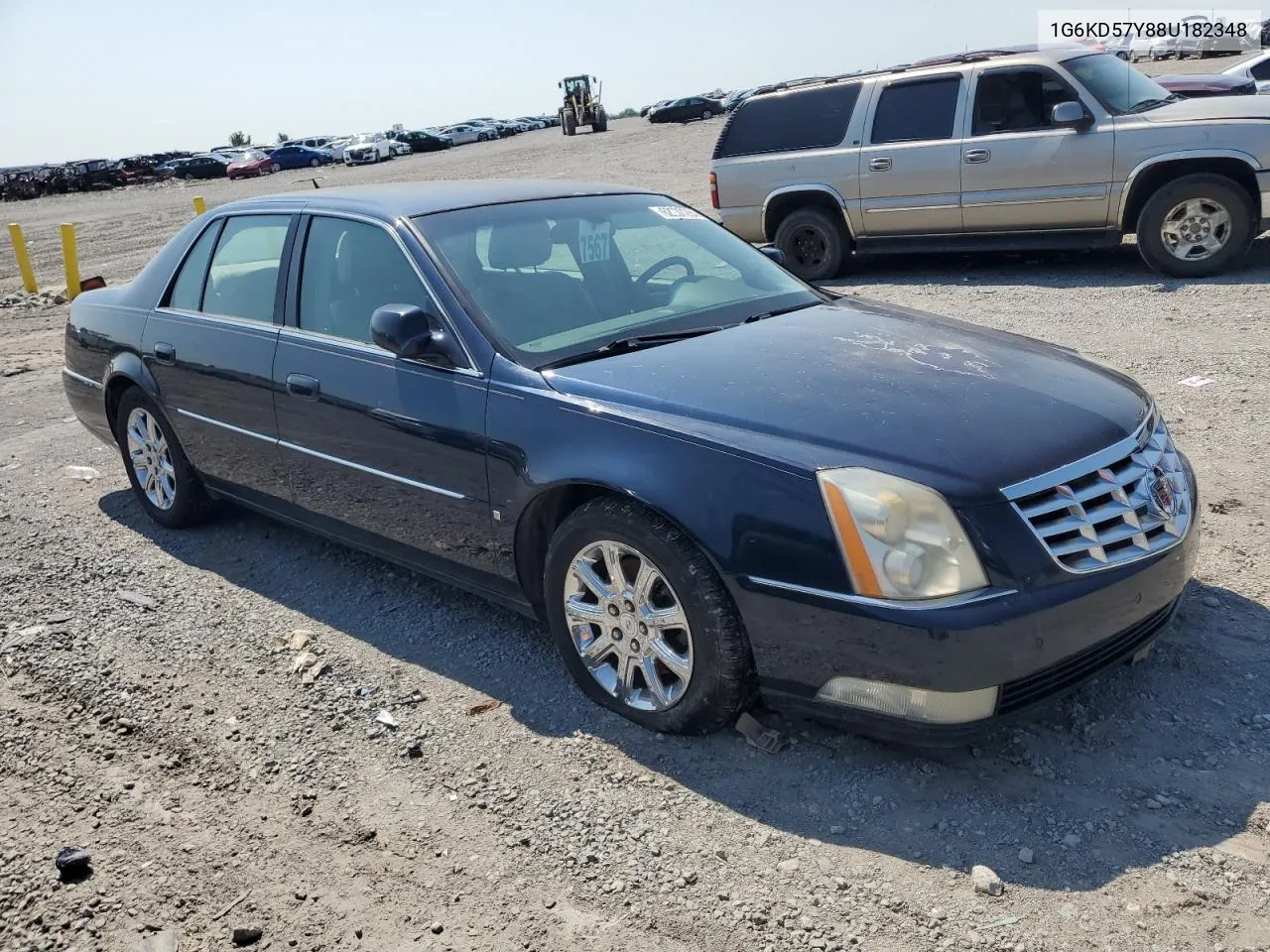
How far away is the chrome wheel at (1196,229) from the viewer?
9.22m

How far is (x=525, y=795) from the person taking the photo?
326cm

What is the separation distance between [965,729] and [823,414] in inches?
37.3

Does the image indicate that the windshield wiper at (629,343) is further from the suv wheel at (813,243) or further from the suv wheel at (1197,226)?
the suv wheel at (813,243)

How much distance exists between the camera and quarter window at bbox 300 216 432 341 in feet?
13.9

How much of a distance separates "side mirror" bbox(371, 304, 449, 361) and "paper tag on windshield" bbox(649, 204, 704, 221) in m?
1.39

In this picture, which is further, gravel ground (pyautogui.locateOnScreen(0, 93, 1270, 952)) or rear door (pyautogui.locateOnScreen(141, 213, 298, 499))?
rear door (pyautogui.locateOnScreen(141, 213, 298, 499))

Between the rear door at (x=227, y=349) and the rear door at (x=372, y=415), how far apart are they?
16 centimetres

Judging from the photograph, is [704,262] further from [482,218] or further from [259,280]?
[259,280]

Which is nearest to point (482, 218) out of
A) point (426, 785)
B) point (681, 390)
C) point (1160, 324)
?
point (681, 390)

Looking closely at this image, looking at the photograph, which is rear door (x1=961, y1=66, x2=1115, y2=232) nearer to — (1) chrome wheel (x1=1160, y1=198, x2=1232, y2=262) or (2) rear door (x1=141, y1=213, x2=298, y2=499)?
(1) chrome wheel (x1=1160, y1=198, x2=1232, y2=262)

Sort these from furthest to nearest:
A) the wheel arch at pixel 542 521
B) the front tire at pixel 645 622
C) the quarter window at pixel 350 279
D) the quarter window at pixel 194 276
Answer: the quarter window at pixel 194 276 → the quarter window at pixel 350 279 → the wheel arch at pixel 542 521 → the front tire at pixel 645 622

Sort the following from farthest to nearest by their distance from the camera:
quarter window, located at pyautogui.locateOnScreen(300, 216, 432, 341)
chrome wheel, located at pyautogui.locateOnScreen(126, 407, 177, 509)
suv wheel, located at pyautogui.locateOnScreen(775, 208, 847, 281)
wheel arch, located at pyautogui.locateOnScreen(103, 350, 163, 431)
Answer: suv wheel, located at pyautogui.locateOnScreen(775, 208, 847, 281) → chrome wheel, located at pyautogui.locateOnScreen(126, 407, 177, 509) → wheel arch, located at pyautogui.locateOnScreen(103, 350, 163, 431) → quarter window, located at pyautogui.locateOnScreen(300, 216, 432, 341)

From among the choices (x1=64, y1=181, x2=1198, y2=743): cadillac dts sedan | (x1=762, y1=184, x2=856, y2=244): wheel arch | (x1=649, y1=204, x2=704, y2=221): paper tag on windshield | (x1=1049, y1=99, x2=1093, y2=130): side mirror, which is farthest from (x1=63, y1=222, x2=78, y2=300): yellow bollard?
(x1=649, y1=204, x2=704, y2=221): paper tag on windshield

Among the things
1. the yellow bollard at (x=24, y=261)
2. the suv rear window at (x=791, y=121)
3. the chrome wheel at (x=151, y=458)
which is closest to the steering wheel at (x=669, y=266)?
the chrome wheel at (x=151, y=458)
